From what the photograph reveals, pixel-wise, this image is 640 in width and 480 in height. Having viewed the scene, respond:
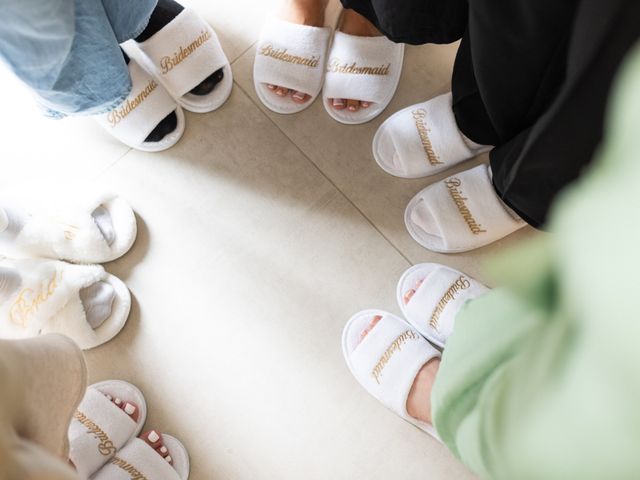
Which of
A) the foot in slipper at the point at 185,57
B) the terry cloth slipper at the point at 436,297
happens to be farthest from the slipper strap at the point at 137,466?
the foot in slipper at the point at 185,57

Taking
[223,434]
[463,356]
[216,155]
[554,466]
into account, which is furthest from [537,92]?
[223,434]

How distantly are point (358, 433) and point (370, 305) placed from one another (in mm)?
225

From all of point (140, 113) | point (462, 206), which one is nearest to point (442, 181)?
point (462, 206)

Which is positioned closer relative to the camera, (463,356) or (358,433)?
(463,356)

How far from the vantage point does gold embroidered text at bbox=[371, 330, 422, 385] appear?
0.93 m

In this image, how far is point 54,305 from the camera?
89cm

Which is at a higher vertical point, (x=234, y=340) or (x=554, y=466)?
(x=554, y=466)

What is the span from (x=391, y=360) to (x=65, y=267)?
58 centimetres

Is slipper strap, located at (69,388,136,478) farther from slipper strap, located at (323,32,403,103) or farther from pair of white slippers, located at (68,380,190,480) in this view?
slipper strap, located at (323,32,403,103)

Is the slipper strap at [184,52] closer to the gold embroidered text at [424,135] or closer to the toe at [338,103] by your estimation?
the toe at [338,103]

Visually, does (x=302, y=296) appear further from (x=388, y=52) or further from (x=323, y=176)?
(x=388, y=52)

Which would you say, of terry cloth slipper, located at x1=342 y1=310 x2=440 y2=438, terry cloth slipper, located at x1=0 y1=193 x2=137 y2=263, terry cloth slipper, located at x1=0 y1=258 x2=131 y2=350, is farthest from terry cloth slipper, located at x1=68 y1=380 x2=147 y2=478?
terry cloth slipper, located at x1=342 y1=310 x2=440 y2=438

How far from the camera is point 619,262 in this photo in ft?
0.79

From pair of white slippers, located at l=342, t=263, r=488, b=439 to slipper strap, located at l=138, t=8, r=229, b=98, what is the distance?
1.72 ft
